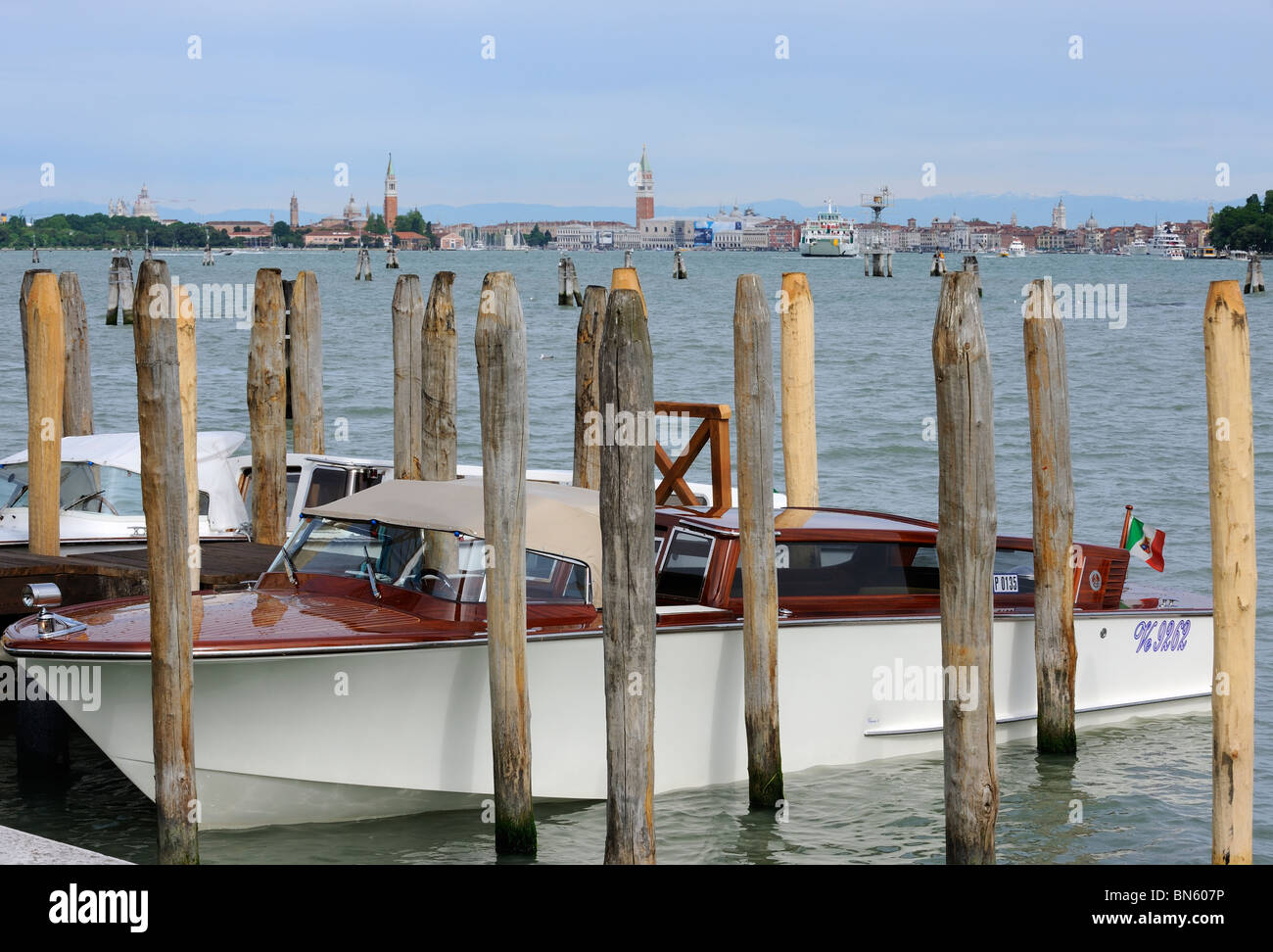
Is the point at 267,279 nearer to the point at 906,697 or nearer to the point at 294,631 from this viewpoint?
the point at 294,631

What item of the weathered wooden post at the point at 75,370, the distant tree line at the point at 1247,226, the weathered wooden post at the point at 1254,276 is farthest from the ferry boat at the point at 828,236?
the weathered wooden post at the point at 75,370

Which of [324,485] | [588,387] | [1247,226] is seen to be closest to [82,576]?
[324,485]

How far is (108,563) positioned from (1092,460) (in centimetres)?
1919

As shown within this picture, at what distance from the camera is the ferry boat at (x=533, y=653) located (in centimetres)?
905

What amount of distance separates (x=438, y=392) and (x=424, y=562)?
2.06 m

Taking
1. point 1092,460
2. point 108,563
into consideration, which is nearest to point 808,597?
point 108,563

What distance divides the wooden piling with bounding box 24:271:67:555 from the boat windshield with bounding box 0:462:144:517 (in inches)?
57.7

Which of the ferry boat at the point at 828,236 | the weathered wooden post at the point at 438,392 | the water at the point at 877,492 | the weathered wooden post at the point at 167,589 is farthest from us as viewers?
the ferry boat at the point at 828,236

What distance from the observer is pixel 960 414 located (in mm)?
8375

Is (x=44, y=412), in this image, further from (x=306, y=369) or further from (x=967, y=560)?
(x=967, y=560)

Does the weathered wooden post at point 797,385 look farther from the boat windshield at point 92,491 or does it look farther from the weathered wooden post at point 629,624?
the boat windshield at point 92,491

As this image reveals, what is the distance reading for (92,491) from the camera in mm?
13766

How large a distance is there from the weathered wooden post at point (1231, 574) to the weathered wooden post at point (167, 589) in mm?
5233

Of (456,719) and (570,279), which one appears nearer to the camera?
(456,719)
